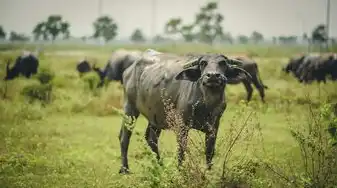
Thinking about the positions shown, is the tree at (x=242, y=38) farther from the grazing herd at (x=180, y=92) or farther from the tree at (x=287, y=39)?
the grazing herd at (x=180, y=92)

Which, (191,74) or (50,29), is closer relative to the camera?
(191,74)

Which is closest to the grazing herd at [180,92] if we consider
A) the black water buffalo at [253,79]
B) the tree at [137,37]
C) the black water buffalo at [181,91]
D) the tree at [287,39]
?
the black water buffalo at [181,91]

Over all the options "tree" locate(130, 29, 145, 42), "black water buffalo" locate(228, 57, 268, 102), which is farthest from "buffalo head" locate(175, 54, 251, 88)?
"black water buffalo" locate(228, 57, 268, 102)

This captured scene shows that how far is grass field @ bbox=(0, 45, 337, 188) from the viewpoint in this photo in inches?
225

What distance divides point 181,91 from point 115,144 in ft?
11.4

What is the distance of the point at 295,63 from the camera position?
1042 inches

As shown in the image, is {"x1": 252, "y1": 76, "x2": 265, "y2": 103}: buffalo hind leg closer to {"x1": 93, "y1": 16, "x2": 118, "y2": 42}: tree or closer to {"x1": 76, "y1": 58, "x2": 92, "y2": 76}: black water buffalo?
{"x1": 93, "y1": 16, "x2": 118, "y2": 42}: tree

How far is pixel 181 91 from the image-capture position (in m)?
6.79

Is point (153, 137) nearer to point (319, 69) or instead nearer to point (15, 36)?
point (15, 36)

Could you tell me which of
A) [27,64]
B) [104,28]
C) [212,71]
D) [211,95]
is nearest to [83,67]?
[27,64]

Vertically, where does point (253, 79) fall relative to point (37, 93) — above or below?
above

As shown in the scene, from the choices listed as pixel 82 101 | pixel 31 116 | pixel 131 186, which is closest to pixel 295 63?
pixel 82 101

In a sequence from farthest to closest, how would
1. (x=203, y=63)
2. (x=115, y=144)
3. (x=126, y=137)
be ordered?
(x=115, y=144), (x=126, y=137), (x=203, y=63)

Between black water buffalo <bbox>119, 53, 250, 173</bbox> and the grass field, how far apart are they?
0.70ft
